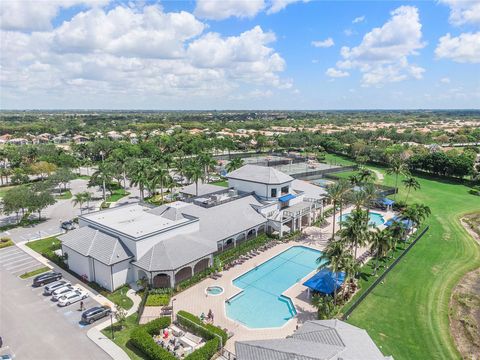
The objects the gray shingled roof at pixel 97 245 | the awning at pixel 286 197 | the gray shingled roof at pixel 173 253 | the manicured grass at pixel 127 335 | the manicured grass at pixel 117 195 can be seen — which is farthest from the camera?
the manicured grass at pixel 117 195

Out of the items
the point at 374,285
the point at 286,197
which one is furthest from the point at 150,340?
the point at 286,197

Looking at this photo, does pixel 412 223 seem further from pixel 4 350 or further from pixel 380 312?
pixel 4 350

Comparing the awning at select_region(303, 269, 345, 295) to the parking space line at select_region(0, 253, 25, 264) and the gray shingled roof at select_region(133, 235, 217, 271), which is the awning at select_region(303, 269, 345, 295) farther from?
the parking space line at select_region(0, 253, 25, 264)

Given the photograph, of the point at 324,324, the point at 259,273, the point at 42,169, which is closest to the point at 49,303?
the point at 259,273

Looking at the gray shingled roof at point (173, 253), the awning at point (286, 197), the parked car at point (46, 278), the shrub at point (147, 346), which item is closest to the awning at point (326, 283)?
the gray shingled roof at point (173, 253)

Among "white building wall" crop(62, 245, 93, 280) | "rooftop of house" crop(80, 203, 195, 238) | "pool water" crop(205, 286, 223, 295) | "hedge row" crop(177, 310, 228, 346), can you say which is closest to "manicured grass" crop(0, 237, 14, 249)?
"white building wall" crop(62, 245, 93, 280)

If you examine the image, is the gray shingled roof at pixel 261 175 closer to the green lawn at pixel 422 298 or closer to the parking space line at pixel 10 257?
the green lawn at pixel 422 298
